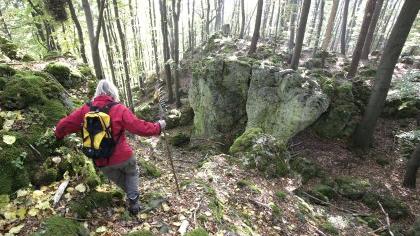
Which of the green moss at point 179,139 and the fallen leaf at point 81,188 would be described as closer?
the fallen leaf at point 81,188

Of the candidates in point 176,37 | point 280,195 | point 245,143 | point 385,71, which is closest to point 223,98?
point 176,37

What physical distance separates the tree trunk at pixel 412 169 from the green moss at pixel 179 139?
9.66m

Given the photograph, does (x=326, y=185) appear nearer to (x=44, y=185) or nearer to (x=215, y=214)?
(x=215, y=214)

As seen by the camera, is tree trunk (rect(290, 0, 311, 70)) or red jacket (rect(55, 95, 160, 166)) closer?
red jacket (rect(55, 95, 160, 166))

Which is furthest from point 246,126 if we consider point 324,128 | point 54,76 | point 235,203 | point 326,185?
point 54,76

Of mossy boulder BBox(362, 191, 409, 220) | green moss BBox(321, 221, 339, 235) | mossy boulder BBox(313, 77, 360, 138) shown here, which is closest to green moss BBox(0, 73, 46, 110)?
green moss BBox(321, 221, 339, 235)

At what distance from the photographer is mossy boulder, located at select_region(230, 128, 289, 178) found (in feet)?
26.9

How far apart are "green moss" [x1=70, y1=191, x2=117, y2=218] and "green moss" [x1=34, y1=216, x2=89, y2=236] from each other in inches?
8.5

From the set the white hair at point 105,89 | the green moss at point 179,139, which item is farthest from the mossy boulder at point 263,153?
the green moss at point 179,139

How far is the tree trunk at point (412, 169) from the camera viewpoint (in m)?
9.41

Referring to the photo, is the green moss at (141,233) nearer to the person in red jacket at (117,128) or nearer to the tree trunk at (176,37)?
the person in red jacket at (117,128)

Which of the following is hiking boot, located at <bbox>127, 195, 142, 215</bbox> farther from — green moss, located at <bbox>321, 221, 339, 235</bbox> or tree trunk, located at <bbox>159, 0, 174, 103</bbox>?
tree trunk, located at <bbox>159, 0, 174, 103</bbox>

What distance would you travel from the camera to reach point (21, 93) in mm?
4953

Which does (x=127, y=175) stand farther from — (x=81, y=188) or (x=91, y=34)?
(x=91, y=34)
